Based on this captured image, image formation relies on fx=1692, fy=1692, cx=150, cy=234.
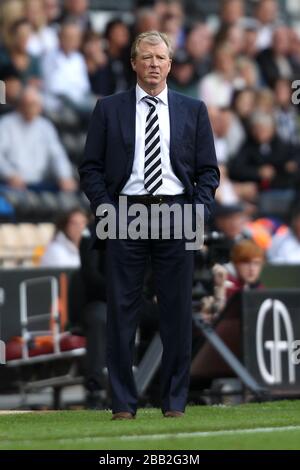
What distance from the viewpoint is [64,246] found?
50.6 feet

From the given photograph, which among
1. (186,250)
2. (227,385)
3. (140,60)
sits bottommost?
(227,385)

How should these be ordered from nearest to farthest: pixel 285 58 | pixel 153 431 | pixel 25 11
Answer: pixel 153 431
pixel 25 11
pixel 285 58

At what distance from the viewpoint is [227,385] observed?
44.4 ft

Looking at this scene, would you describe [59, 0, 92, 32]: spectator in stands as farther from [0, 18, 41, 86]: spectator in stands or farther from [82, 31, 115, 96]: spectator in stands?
[0, 18, 41, 86]: spectator in stands

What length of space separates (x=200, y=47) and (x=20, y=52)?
3.19 m

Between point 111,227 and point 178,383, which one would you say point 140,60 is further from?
point 178,383

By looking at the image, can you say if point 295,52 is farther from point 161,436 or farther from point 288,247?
point 161,436

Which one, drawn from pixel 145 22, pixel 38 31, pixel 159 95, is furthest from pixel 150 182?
pixel 145 22

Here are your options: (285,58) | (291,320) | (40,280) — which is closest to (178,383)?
(291,320)

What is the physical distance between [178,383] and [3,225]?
6.73m

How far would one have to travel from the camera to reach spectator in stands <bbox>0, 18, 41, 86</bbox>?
58.7 feet

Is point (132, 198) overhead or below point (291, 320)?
overhead
